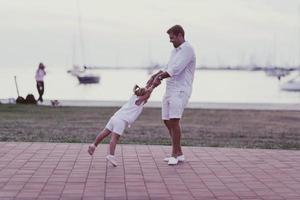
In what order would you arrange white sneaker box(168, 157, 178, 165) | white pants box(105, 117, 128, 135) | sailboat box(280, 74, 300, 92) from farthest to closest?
sailboat box(280, 74, 300, 92) → white sneaker box(168, 157, 178, 165) → white pants box(105, 117, 128, 135)

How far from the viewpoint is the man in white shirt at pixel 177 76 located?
283 inches

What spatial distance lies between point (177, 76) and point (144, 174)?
1287 millimetres

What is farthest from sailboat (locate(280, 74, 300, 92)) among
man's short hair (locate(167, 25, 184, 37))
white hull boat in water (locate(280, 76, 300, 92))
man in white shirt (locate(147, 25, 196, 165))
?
man's short hair (locate(167, 25, 184, 37))

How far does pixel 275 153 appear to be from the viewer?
8789mm

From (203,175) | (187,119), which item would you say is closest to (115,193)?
(203,175)

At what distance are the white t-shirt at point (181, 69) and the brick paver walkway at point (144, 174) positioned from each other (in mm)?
980

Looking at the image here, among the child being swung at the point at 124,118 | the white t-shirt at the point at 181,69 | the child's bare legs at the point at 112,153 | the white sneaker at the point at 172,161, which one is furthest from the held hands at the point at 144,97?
the white sneaker at the point at 172,161

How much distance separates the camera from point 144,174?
22.5ft

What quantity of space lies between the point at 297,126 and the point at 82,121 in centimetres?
510

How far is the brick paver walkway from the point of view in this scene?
587 centimetres

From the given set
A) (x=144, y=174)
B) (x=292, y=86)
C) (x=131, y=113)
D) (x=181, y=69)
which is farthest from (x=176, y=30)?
(x=292, y=86)

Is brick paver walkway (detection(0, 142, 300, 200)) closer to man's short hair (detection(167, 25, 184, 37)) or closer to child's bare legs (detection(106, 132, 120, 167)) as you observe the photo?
child's bare legs (detection(106, 132, 120, 167))

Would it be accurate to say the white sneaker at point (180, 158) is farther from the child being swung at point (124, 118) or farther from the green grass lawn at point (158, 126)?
the green grass lawn at point (158, 126)

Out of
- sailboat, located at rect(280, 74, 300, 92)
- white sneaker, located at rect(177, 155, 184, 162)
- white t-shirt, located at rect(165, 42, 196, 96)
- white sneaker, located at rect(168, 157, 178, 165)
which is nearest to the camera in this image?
white t-shirt, located at rect(165, 42, 196, 96)
